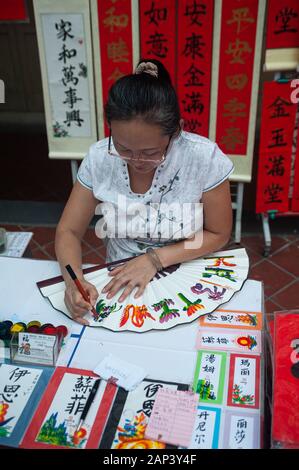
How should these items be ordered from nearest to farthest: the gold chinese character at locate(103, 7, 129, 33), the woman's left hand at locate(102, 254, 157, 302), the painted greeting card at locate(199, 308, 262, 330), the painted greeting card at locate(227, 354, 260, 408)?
the painted greeting card at locate(227, 354, 260, 408) < the painted greeting card at locate(199, 308, 262, 330) < the woman's left hand at locate(102, 254, 157, 302) < the gold chinese character at locate(103, 7, 129, 33)

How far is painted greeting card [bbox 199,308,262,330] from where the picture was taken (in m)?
1.37

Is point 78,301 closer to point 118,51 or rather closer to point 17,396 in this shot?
point 17,396

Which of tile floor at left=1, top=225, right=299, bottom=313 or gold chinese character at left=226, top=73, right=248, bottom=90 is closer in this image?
gold chinese character at left=226, top=73, right=248, bottom=90

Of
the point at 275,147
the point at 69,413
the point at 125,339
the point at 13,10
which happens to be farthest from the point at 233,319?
the point at 13,10

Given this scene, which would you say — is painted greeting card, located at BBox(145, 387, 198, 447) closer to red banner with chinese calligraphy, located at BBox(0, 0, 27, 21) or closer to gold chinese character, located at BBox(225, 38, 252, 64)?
gold chinese character, located at BBox(225, 38, 252, 64)

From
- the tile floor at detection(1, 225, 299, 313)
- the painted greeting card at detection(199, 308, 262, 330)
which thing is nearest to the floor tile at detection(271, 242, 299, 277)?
the tile floor at detection(1, 225, 299, 313)

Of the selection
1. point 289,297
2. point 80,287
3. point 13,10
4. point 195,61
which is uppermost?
point 13,10

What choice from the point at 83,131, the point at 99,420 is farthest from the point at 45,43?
the point at 99,420

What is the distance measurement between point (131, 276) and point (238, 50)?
1.59m

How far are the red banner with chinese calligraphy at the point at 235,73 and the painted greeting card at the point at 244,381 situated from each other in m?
1.76

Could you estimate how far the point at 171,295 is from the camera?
1471 mm

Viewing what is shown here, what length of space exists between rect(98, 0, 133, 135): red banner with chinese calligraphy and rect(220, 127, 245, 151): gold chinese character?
0.69 metres

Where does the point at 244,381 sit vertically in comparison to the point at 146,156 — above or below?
below

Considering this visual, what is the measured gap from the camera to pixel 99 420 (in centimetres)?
111
